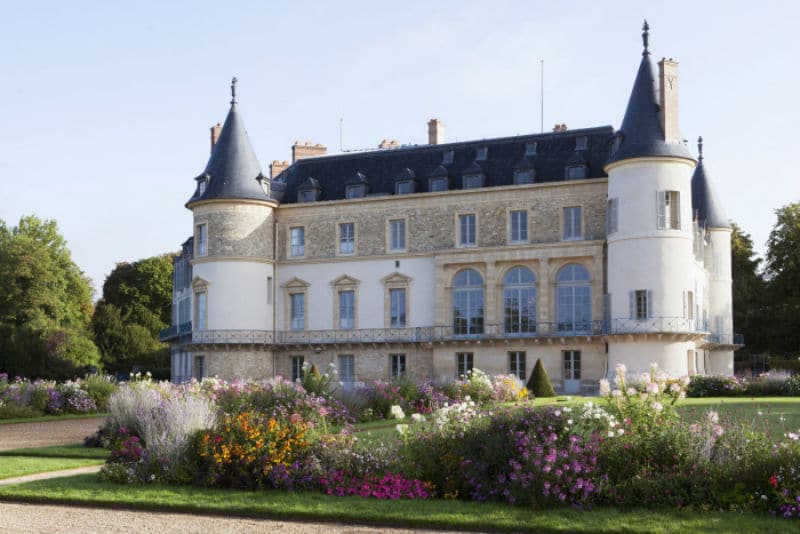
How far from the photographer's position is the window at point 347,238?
42562mm

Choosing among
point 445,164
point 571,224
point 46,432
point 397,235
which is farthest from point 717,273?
point 46,432

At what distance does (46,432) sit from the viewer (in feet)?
74.7

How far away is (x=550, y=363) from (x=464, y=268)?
17.2 ft

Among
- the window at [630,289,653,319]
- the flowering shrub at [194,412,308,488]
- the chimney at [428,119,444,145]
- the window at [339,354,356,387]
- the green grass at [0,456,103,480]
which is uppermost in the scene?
the chimney at [428,119,444,145]

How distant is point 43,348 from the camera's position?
50.4 metres

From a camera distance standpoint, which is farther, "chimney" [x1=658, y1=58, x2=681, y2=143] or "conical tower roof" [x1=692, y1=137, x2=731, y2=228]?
"conical tower roof" [x1=692, y1=137, x2=731, y2=228]

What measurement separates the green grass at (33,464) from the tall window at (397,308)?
24.8 m

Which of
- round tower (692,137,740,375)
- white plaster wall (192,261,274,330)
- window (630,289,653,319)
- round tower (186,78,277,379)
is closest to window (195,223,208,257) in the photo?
round tower (186,78,277,379)

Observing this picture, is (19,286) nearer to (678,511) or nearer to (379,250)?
(379,250)

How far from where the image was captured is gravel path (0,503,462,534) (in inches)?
417

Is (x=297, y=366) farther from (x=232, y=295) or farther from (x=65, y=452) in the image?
(x=65, y=452)

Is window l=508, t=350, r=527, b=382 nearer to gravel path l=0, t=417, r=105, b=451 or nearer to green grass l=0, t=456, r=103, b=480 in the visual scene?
gravel path l=0, t=417, r=105, b=451

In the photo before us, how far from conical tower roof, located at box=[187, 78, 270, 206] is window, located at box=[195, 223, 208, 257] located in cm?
116

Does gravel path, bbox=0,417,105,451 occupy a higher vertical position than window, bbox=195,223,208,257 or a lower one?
lower
